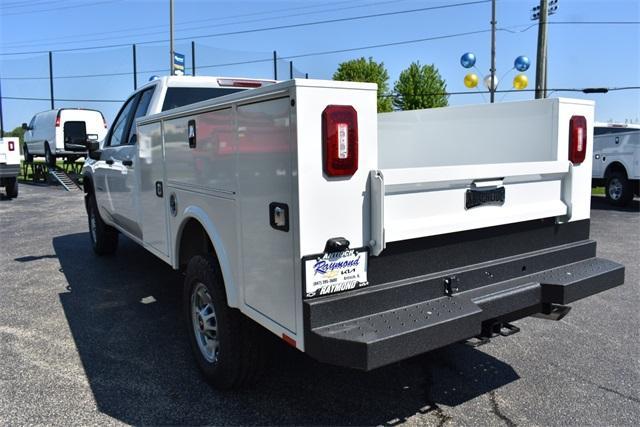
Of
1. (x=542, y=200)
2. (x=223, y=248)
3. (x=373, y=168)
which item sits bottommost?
(x=223, y=248)

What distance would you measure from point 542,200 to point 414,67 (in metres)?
37.7

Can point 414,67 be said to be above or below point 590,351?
above

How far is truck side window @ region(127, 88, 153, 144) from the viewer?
206 inches

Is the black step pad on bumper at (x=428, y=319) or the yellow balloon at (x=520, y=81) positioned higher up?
the yellow balloon at (x=520, y=81)

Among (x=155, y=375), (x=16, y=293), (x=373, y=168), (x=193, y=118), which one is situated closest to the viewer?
(x=373, y=168)

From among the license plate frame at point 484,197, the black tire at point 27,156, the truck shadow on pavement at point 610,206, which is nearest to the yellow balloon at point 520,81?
the truck shadow on pavement at point 610,206

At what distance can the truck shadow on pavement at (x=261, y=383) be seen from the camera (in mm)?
3160

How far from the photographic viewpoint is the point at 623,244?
27.4 ft

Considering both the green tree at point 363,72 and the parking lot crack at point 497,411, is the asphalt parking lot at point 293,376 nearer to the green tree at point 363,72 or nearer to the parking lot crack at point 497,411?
the parking lot crack at point 497,411

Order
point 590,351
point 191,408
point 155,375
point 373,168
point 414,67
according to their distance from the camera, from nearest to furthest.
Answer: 1. point 373,168
2. point 191,408
3. point 155,375
4. point 590,351
5. point 414,67

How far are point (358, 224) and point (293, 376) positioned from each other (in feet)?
4.89

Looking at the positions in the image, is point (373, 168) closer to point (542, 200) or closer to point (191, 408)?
point (542, 200)

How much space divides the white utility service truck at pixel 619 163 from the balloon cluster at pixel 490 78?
4.41 m

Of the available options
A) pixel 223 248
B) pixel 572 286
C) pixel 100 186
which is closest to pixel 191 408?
pixel 223 248
